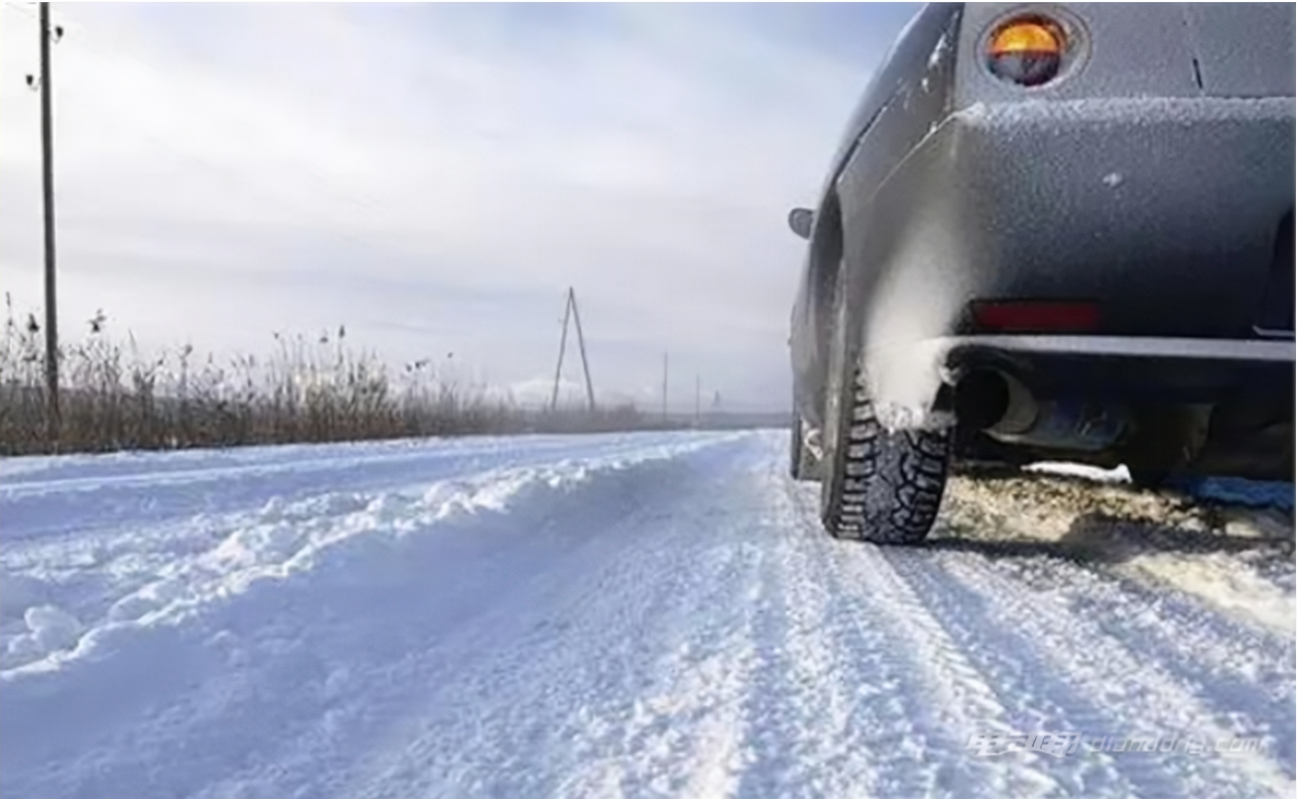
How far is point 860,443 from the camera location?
10.4ft

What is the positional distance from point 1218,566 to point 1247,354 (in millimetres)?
943

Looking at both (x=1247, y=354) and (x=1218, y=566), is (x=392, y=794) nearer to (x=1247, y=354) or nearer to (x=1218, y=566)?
(x=1247, y=354)

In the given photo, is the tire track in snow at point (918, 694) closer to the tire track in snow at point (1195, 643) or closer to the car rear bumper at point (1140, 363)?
the tire track in snow at point (1195, 643)

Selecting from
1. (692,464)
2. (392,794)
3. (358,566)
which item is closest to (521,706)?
(392,794)

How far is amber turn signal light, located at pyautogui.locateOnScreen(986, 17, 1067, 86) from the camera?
90.0 inches

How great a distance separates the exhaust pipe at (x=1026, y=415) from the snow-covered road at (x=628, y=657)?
358mm

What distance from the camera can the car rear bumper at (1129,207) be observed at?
2.18 meters

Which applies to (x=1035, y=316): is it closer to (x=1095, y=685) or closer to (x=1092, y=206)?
(x=1092, y=206)

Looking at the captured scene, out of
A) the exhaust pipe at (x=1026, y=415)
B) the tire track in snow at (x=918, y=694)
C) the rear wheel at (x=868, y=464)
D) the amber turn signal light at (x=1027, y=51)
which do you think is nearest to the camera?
the tire track in snow at (x=918, y=694)

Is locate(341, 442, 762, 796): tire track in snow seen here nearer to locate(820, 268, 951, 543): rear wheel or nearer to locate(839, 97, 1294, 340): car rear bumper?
locate(820, 268, 951, 543): rear wheel

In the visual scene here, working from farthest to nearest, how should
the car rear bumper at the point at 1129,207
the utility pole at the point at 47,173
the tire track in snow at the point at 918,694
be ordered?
the utility pole at the point at 47,173 < the car rear bumper at the point at 1129,207 < the tire track in snow at the point at 918,694

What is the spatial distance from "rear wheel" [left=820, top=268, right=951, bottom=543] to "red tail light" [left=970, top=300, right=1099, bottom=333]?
2.08 ft

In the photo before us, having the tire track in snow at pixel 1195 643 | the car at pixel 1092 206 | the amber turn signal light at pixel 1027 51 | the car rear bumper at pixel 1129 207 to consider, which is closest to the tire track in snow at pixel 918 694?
the tire track in snow at pixel 1195 643

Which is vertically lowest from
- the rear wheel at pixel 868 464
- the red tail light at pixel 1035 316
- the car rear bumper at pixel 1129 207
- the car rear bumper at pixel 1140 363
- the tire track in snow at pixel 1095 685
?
the tire track in snow at pixel 1095 685
